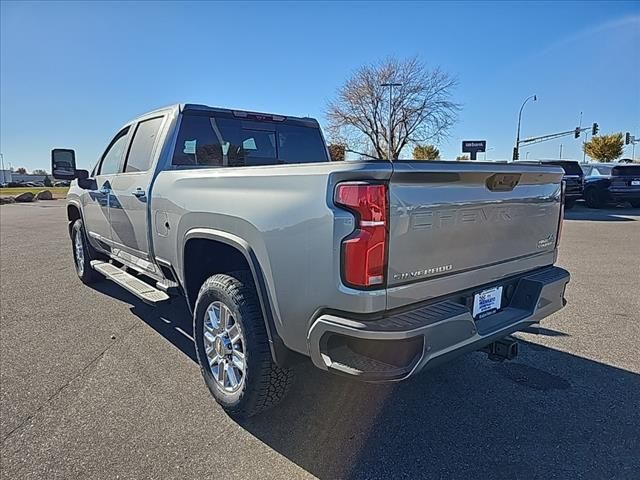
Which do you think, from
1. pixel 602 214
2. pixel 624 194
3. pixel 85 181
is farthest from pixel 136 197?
pixel 624 194

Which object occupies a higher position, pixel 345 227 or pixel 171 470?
pixel 345 227

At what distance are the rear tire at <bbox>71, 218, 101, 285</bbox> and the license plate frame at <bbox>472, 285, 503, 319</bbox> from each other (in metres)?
5.03

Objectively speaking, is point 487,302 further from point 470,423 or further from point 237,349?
point 237,349

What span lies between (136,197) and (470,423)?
3210mm

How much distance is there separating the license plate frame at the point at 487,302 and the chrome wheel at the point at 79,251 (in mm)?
5438

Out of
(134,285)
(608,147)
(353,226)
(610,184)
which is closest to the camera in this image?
(353,226)

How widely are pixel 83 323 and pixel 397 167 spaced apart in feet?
13.2

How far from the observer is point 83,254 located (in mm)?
6172

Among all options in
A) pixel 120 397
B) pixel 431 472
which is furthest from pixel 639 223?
pixel 120 397

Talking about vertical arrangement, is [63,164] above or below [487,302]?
above

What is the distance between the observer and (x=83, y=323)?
184 inches

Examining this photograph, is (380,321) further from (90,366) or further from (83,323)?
(83,323)

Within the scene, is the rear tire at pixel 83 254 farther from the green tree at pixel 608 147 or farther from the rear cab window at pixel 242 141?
the green tree at pixel 608 147

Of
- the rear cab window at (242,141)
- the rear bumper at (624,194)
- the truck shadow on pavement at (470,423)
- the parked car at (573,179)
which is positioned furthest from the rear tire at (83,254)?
the rear bumper at (624,194)
